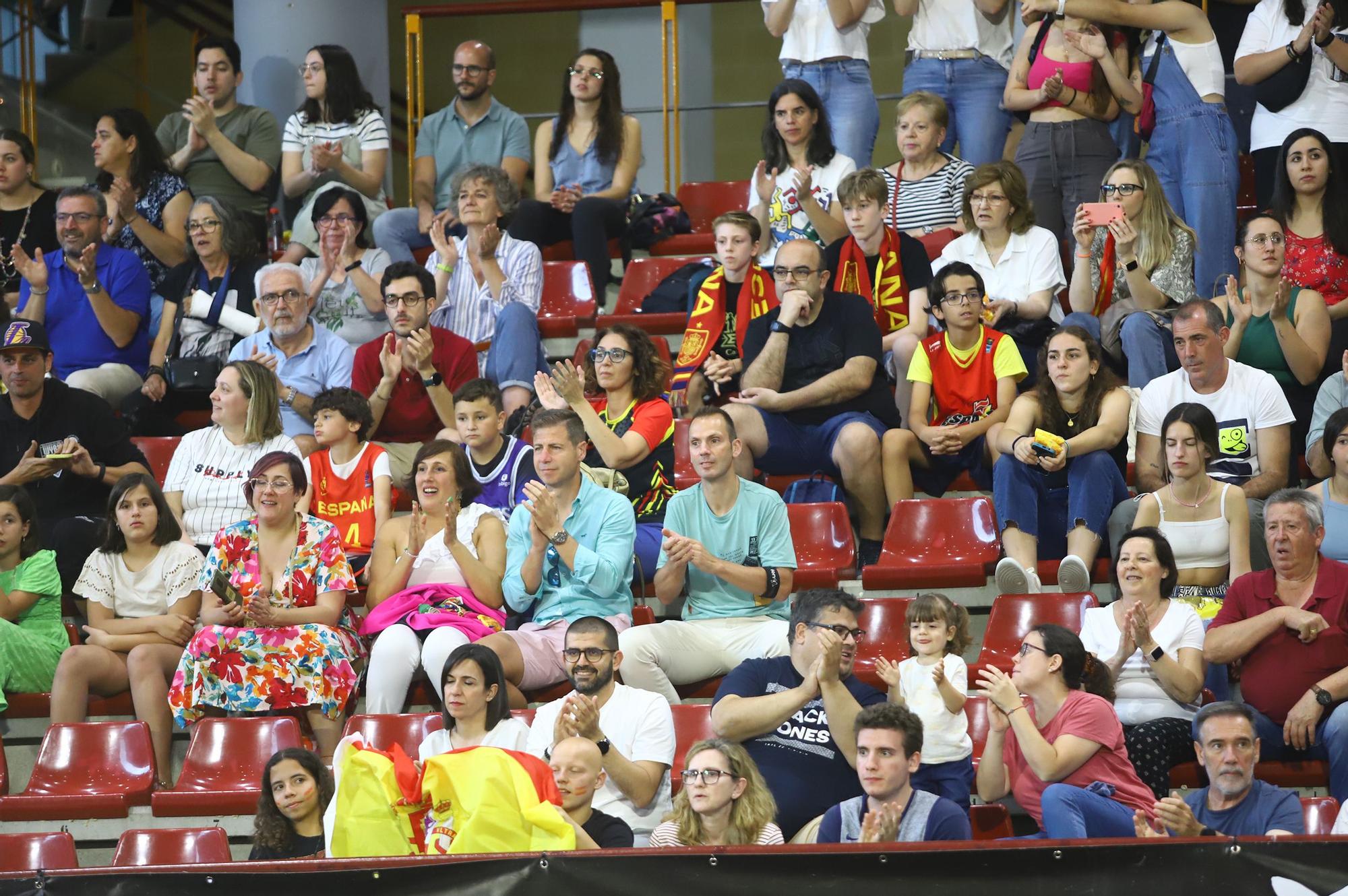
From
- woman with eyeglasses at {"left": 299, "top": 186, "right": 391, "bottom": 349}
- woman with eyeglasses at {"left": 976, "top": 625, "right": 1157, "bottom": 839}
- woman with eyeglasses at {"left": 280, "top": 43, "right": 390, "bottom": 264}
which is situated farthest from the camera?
woman with eyeglasses at {"left": 280, "top": 43, "right": 390, "bottom": 264}

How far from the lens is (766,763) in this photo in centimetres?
463

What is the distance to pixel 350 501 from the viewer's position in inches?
237

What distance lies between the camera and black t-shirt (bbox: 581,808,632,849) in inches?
169

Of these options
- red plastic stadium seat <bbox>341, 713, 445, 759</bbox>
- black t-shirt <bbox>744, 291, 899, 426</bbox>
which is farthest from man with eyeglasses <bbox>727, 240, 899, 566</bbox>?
red plastic stadium seat <bbox>341, 713, 445, 759</bbox>

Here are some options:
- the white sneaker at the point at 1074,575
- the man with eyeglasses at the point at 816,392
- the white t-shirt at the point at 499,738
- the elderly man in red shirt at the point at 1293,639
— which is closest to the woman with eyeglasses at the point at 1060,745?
the elderly man in red shirt at the point at 1293,639

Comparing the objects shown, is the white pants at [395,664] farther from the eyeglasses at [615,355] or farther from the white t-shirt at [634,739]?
the eyeglasses at [615,355]

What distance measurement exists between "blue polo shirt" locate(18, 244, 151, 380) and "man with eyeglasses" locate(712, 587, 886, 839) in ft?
12.1

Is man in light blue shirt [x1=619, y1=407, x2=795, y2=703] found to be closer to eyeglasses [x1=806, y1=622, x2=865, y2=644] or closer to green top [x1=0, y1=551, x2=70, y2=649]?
eyeglasses [x1=806, y1=622, x2=865, y2=644]

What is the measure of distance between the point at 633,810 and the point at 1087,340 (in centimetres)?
222

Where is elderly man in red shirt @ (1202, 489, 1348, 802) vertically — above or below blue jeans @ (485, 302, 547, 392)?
below

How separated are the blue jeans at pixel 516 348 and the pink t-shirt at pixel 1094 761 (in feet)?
9.12

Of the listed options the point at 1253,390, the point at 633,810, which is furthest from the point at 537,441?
the point at 1253,390

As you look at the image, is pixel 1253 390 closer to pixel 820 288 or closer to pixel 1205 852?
pixel 820 288

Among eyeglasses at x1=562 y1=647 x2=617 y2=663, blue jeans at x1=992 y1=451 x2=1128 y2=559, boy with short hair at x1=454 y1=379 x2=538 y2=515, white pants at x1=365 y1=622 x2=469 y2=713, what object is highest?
boy with short hair at x1=454 y1=379 x2=538 y2=515
